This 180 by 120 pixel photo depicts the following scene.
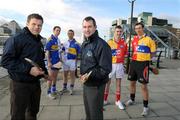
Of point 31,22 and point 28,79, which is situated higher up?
point 31,22

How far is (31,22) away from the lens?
3.97 m

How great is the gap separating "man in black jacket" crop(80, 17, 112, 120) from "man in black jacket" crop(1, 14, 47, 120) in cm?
64

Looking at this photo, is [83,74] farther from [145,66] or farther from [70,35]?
[70,35]

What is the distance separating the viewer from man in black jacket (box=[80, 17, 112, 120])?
3.81 meters

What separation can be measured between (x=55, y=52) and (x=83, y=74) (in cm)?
387

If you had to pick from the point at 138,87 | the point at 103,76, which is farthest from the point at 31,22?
the point at 138,87

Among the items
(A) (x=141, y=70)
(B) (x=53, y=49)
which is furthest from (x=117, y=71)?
(B) (x=53, y=49)

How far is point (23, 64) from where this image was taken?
382 cm

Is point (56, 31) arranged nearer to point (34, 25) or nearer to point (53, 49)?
point (53, 49)

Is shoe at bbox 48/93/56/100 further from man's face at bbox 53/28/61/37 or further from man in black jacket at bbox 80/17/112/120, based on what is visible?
man in black jacket at bbox 80/17/112/120

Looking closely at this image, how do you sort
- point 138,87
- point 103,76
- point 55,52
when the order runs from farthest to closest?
point 138,87 < point 55,52 < point 103,76

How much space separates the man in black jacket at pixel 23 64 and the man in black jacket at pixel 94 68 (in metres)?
0.64

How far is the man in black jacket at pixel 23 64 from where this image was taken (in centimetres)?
380

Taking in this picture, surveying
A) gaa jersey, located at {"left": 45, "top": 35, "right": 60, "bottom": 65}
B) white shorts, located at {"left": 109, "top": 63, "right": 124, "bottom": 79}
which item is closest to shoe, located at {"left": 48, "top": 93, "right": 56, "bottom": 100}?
gaa jersey, located at {"left": 45, "top": 35, "right": 60, "bottom": 65}
